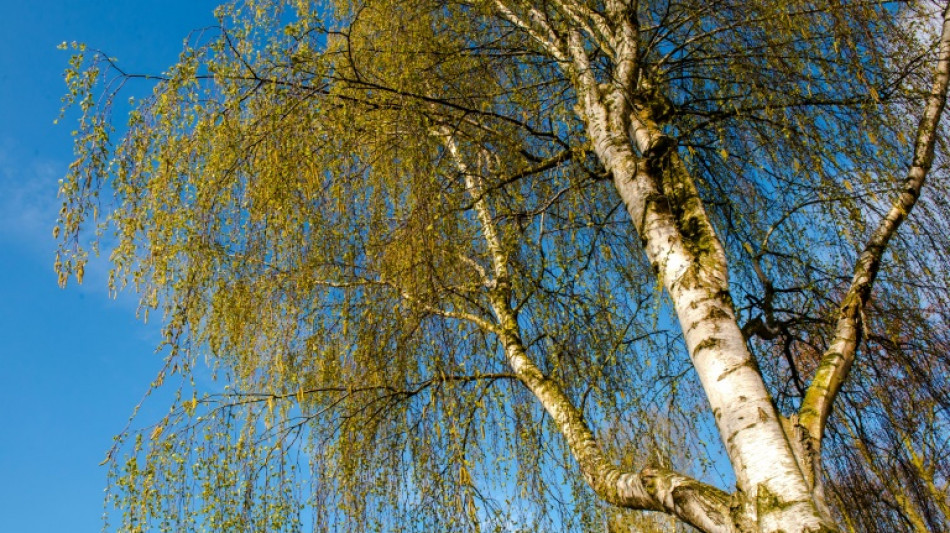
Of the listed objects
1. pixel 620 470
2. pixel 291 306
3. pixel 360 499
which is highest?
pixel 291 306

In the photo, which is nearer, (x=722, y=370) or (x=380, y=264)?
(x=722, y=370)

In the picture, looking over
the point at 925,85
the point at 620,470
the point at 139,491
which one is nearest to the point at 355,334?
the point at 139,491

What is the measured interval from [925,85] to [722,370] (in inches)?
93.2

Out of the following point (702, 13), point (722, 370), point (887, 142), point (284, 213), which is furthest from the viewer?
point (702, 13)

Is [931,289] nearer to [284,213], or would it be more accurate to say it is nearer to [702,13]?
[702,13]

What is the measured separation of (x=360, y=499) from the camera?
12.2ft

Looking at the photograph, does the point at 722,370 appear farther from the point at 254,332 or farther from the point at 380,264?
the point at 254,332

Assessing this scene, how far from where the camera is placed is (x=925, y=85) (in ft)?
12.3

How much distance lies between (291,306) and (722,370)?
1.95 meters

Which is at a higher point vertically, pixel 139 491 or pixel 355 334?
pixel 355 334

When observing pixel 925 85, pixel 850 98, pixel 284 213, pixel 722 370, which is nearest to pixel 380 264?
pixel 284 213

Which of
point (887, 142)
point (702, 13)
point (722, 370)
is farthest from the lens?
point (702, 13)

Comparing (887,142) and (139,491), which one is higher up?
(887,142)

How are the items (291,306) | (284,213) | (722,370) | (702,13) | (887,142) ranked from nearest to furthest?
(722,370), (284,213), (291,306), (887,142), (702,13)
